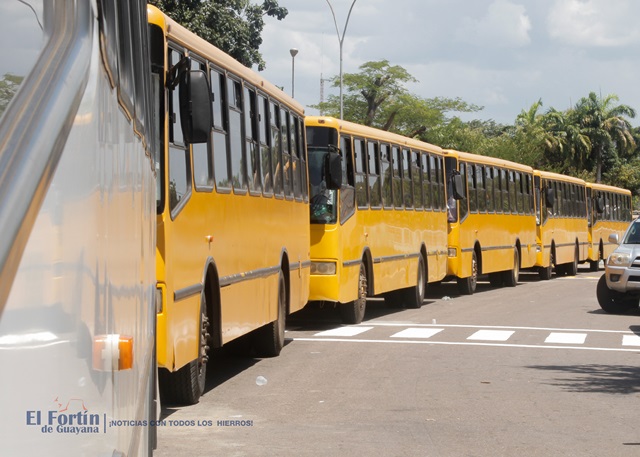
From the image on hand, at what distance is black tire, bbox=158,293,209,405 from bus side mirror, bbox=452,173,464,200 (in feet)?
55.1

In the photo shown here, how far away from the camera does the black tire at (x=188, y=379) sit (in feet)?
33.0

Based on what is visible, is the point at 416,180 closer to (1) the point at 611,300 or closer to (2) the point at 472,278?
(1) the point at 611,300

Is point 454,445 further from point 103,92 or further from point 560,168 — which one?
point 560,168

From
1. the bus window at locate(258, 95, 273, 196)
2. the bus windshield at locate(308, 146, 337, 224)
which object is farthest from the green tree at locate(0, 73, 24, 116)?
the bus windshield at locate(308, 146, 337, 224)

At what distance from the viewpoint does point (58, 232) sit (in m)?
1.51

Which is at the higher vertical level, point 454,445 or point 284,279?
point 284,279

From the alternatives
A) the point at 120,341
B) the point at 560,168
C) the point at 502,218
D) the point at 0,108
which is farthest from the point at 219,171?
the point at 560,168

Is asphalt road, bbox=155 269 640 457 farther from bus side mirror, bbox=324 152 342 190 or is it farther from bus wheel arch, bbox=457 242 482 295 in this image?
bus wheel arch, bbox=457 242 482 295

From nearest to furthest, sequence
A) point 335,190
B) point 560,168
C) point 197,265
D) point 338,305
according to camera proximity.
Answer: point 197,265
point 335,190
point 338,305
point 560,168

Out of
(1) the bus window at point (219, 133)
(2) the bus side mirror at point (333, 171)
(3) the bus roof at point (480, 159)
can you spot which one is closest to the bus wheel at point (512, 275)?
(3) the bus roof at point (480, 159)

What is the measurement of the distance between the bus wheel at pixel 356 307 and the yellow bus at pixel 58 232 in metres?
16.3

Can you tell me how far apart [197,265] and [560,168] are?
252 feet

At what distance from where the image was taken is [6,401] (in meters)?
1.20

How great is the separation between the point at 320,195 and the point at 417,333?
2478 mm
